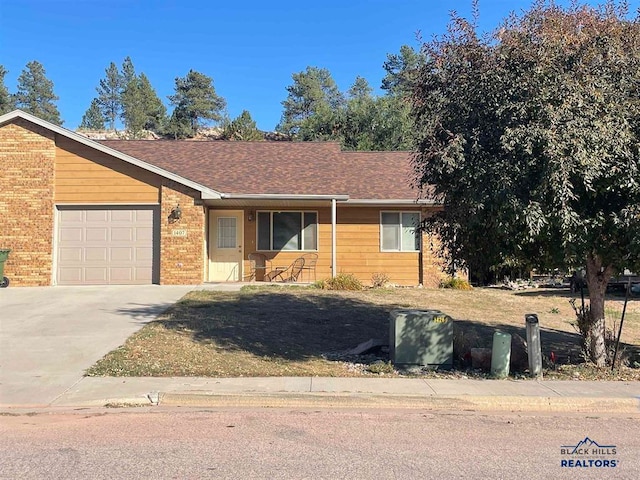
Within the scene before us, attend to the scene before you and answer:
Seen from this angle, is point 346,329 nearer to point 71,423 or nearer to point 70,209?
point 71,423

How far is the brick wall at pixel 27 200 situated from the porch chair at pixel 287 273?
6.50 meters

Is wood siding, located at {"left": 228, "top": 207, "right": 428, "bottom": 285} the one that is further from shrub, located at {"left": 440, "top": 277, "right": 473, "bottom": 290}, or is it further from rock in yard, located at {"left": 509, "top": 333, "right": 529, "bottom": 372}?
rock in yard, located at {"left": 509, "top": 333, "right": 529, "bottom": 372}

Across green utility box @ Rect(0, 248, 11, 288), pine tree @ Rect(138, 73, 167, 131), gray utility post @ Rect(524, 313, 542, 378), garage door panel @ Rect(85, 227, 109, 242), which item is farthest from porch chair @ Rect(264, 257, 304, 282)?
pine tree @ Rect(138, 73, 167, 131)

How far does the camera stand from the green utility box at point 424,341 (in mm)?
8117

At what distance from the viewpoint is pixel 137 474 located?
167 inches

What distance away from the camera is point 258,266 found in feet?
56.0

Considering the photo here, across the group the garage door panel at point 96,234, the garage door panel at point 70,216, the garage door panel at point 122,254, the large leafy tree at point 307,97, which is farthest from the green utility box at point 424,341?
the large leafy tree at point 307,97

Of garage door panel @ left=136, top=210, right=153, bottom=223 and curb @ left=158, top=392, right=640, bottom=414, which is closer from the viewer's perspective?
curb @ left=158, top=392, right=640, bottom=414

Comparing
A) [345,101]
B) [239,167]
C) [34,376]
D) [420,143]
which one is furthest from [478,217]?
[345,101]

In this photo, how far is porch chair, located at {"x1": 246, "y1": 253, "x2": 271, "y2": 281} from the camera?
55.7 ft

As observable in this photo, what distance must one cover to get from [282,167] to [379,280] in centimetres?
539

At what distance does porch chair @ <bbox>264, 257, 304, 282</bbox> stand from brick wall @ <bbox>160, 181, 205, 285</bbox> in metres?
2.60

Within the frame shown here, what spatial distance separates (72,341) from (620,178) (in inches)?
341

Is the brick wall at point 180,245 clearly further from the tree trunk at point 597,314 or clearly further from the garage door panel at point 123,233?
the tree trunk at point 597,314
